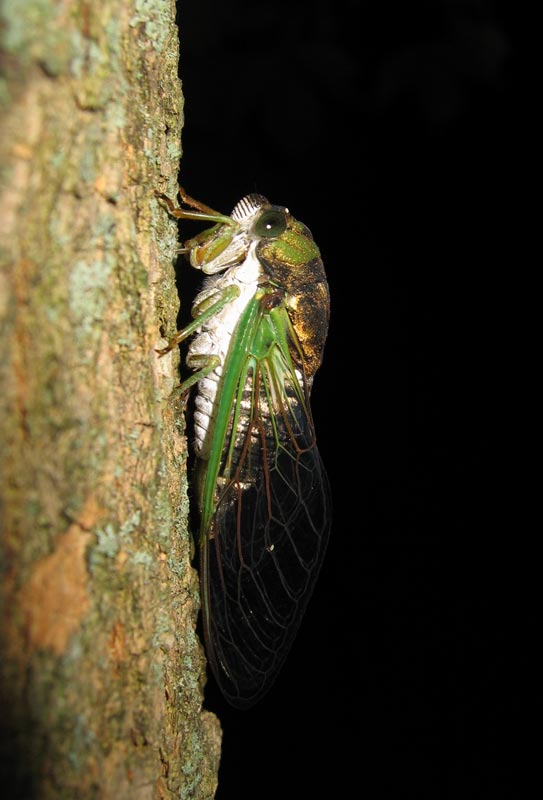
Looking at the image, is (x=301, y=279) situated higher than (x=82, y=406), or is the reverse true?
(x=301, y=279)

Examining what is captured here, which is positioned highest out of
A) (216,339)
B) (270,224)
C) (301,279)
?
(270,224)

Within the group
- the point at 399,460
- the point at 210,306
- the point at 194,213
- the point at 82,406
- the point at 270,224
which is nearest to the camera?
the point at 82,406

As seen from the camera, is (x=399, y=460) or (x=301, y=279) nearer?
(x=301, y=279)

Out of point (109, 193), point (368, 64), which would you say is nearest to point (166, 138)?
point (109, 193)

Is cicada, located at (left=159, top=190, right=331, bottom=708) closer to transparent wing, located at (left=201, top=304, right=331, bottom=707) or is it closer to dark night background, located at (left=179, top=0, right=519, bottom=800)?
transparent wing, located at (left=201, top=304, right=331, bottom=707)

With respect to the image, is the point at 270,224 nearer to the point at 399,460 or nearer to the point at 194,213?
the point at 194,213

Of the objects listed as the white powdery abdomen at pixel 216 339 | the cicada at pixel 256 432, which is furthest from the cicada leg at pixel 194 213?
the white powdery abdomen at pixel 216 339

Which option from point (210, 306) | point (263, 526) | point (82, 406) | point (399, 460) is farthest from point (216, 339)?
point (399, 460)
